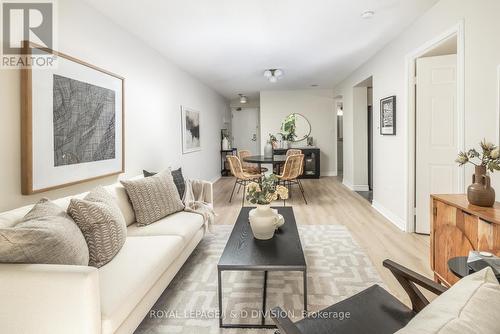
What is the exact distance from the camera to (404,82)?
345cm

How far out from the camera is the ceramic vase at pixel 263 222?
2.09 meters

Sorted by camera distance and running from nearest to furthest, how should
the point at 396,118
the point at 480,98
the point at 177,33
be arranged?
the point at 480,98
the point at 177,33
the point at 396,118

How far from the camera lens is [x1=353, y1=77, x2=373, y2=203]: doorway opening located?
234 inches

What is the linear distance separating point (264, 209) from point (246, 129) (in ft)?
25.6

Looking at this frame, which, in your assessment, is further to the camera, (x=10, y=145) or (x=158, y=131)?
(x=158, y=131)

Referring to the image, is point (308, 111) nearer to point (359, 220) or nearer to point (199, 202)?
point (359, 220)

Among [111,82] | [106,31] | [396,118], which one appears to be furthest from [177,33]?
[396,118]

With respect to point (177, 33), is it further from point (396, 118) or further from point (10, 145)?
point (396, 118)

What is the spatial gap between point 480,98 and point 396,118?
1.57 m

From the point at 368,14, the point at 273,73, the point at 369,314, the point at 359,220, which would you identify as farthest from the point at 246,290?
the point at 273,73

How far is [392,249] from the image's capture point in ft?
9.55

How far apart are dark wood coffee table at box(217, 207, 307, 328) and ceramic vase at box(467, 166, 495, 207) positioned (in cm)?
119

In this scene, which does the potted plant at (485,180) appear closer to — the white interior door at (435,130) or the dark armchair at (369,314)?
the dark armchair at (369,314)

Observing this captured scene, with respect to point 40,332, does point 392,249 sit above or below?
below
